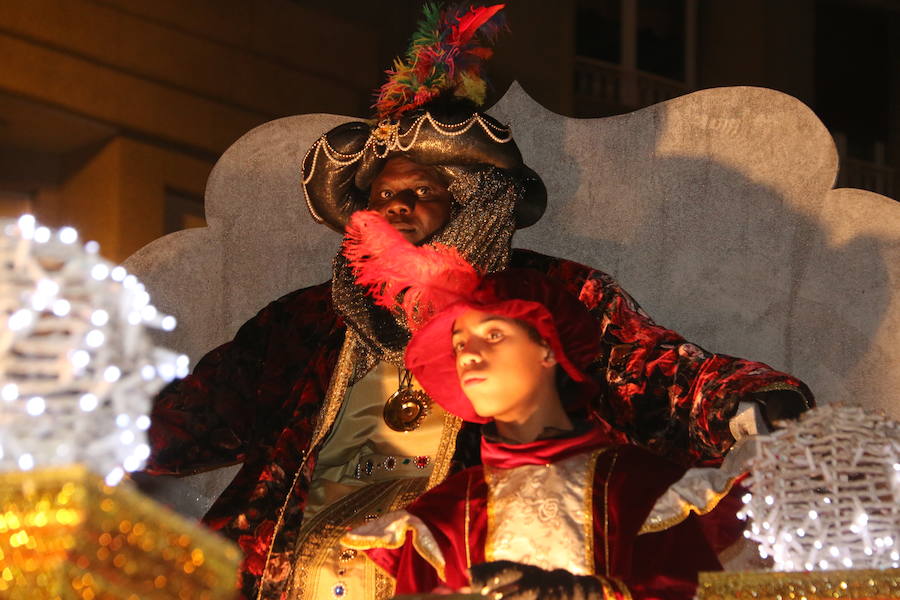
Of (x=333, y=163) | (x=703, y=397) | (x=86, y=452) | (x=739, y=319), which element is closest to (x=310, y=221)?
(x=333, y=163)

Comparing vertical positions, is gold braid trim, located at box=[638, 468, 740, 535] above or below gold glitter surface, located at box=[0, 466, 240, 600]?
below

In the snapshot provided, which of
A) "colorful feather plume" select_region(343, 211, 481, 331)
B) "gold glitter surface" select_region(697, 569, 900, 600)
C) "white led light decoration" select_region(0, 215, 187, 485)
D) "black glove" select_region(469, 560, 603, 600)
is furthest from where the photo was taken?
"colorful feather plume" select_region(343, 211, 481, 331)

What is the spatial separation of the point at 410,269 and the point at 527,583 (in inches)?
33.8

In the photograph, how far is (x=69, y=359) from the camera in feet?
5.94

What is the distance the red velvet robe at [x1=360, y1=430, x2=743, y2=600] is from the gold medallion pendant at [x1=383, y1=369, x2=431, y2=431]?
0.50m

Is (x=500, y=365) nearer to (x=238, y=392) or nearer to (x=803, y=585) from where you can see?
(x=803, y=585)

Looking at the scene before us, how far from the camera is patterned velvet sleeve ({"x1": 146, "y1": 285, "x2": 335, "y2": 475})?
12.1 ft

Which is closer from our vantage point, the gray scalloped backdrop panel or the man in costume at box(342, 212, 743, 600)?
the man in costume at box(342, 212, 743, 600)

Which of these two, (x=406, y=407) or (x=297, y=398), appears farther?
(x=297, y=398)

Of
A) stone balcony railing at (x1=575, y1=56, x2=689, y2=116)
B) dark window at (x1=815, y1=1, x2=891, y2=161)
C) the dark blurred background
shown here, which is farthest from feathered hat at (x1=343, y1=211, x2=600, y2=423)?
dark window at (x1=815, y1=1, x2=891, y2=161)

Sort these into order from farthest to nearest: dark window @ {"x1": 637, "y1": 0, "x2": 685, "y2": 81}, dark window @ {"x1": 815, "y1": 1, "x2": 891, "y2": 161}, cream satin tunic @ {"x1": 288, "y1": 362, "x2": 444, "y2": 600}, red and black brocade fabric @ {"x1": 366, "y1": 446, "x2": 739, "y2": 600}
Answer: dark window @ {"x1": 815, "y1": 1, "x2": 891, "y2": 161}, dark window @ {"x1": 637, "y1": 0, "x2": 685, "y2": 81}, cream satin tunic @ {"x1": 288, "y1": 362, "x2": 444, "y2": 600}, red and black brocade fabric @ {"x1": 366, "y1": 446, "x2": 739, "y2": 600}

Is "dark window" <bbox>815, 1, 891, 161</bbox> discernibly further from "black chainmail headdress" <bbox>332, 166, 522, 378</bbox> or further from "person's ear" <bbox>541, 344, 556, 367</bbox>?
"person's ear" <bbox>541, 344, 556, 367</bbox>

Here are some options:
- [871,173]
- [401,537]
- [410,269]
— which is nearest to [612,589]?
[401,537]

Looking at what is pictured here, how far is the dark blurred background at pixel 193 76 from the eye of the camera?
555 cm
